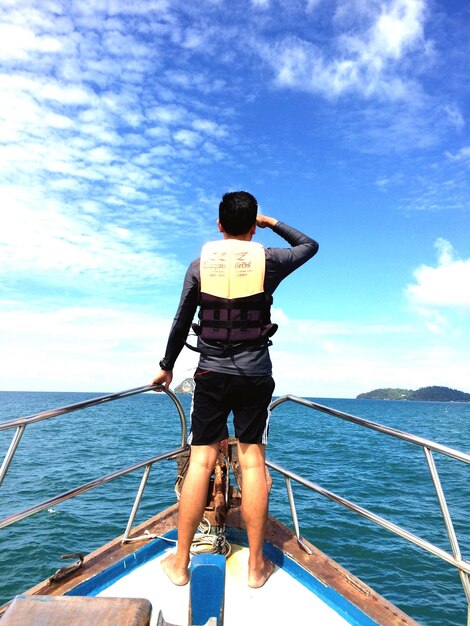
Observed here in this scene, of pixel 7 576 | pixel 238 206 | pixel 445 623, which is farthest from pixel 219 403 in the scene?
pixel 7 576

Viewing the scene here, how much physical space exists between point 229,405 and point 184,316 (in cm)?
63

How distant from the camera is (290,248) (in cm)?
279

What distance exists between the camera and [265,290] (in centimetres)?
273

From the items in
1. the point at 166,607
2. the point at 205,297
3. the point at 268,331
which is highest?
the point at 205,297

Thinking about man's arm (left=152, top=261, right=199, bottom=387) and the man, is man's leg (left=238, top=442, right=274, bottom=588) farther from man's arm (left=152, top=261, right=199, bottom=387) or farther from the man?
man's arm (left=152, top=261, right=199, bottom=387)

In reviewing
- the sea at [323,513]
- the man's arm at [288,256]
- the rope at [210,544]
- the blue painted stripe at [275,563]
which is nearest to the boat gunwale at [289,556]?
the blue painted stripe at [275,563]

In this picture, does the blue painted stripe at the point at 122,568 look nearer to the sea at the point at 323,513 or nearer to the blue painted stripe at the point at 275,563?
the blue painted stripe at the point at 275,563

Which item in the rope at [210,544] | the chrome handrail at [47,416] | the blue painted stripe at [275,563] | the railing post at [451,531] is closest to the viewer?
the railing post at [451,531]

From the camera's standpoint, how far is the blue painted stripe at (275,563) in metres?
2.55

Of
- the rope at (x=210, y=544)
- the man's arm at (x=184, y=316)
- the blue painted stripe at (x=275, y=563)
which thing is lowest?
the blue painted stripe at (x=275, y=563)

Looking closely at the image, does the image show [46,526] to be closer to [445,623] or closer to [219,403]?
Answer: [445,623]

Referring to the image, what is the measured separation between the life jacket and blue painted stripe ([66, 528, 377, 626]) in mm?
1552

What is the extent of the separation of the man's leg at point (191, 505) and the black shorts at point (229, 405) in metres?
0.10

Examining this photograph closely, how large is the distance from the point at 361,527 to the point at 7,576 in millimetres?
6969
